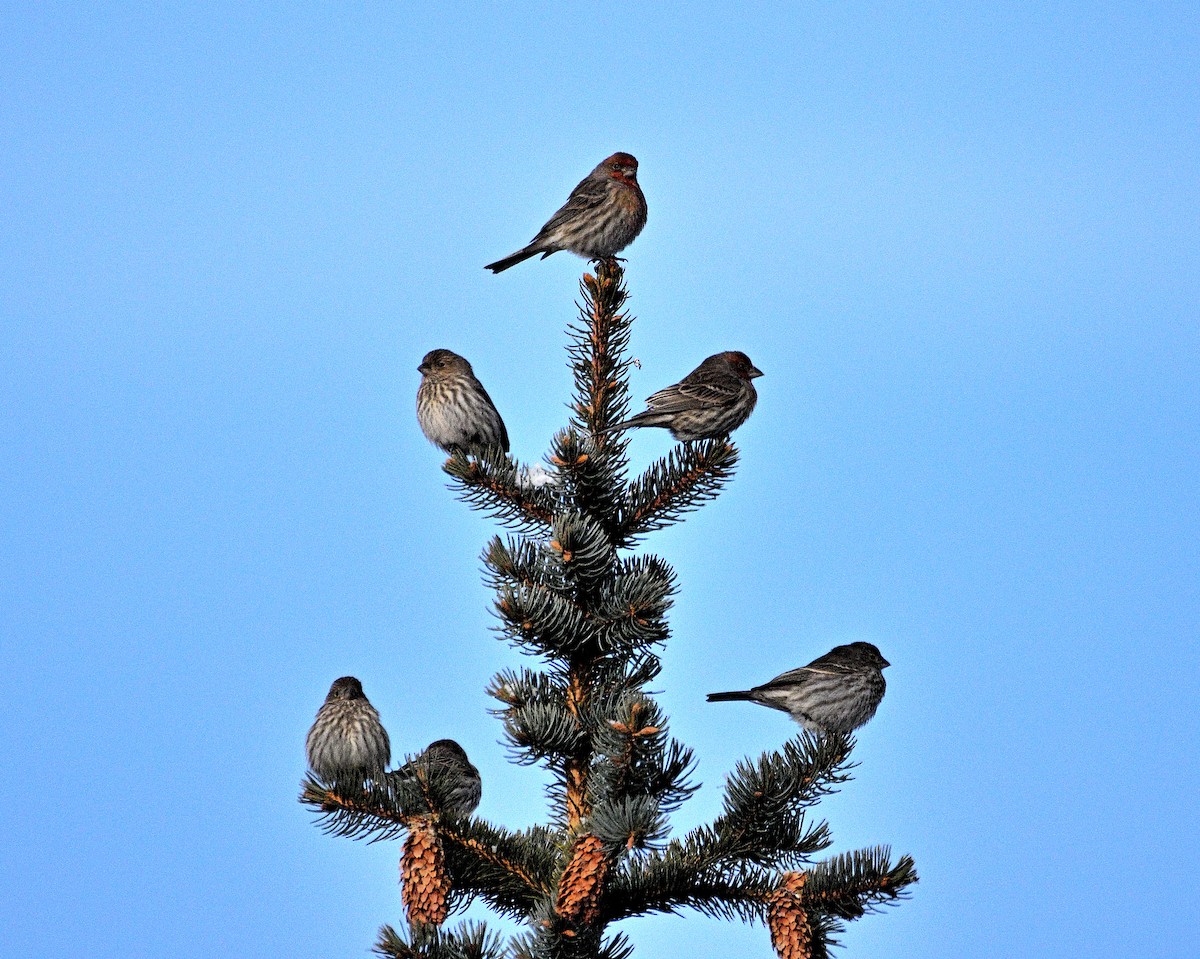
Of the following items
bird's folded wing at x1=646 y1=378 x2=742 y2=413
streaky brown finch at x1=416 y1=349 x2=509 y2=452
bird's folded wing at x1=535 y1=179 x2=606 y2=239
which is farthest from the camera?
bird's folded wing at x1=535 y1=179 x2=606 y2=239

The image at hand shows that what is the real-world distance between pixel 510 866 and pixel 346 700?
2708 mm

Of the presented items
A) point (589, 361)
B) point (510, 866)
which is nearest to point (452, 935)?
point (510, 866)

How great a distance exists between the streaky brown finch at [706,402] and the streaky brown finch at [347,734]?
2289mm

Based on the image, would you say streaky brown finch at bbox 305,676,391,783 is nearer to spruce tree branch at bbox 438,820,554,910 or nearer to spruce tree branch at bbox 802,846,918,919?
spruce tree branch at bbox 438,820,554,910

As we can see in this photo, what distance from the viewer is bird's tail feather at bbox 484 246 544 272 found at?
9211 millimetres

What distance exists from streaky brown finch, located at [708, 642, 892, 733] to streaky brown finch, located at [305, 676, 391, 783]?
1.72 metres

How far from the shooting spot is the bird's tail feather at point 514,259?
9.21 m

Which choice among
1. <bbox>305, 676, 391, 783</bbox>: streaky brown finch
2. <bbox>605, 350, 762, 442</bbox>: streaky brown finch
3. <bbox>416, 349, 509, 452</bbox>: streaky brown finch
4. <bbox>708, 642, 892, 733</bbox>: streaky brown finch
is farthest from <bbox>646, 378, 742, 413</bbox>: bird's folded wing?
<bbox>305, 676, 391, 783</bbox>: streaky brown finch

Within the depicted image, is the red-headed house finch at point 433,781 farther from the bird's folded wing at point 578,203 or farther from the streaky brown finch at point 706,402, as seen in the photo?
the bird's folded wing at point 578,203

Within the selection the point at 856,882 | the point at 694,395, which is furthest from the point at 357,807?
the point at 694,395

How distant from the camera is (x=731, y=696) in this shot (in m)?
6.63

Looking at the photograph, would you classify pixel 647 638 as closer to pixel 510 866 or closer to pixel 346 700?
pixel 510 866

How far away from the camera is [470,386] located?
8.50 m

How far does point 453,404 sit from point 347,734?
2816mm
